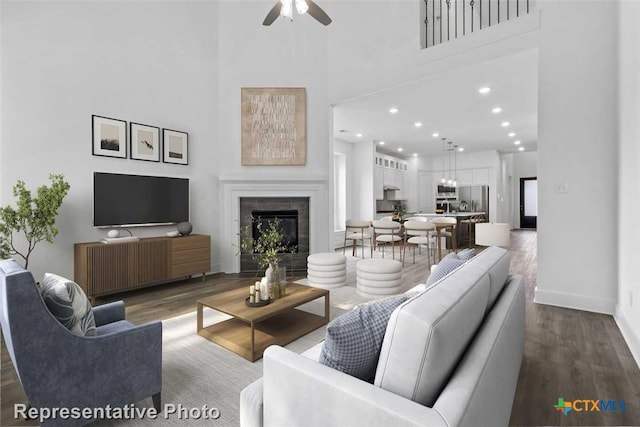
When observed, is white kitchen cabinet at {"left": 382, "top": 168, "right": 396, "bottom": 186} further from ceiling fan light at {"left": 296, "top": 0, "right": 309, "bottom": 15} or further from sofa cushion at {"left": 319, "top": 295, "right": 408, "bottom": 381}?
sofa cushion at {"left": 319, "top": 295, "right": 408, "bottom": 381}

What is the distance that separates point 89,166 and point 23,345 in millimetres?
3227

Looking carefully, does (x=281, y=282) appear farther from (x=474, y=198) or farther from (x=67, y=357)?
(x=474, y=198)

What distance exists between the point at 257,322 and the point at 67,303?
4.11ft

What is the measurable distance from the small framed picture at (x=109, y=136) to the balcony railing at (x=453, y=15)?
4402 mm

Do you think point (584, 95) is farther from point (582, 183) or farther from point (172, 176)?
point (172, 176)

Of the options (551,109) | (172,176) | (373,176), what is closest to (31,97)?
(172,176)

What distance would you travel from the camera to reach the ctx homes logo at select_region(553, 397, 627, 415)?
172 centimetres

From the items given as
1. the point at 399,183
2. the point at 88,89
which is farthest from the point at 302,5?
the point at 399,183

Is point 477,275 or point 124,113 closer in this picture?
point 477,275

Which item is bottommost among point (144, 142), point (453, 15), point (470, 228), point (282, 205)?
point (470, 228)

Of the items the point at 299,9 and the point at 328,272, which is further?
the point at 328,272

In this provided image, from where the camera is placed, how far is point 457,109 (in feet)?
19.3

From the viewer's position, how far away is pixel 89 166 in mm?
3855

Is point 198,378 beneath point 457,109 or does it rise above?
beneath
